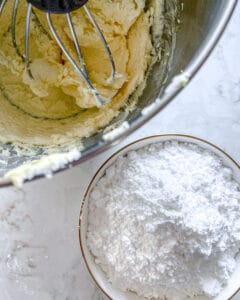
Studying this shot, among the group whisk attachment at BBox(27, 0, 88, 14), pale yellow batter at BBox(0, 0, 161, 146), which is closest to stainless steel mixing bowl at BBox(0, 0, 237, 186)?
pale yellow batter at BBox(0, 0, 161, 146)

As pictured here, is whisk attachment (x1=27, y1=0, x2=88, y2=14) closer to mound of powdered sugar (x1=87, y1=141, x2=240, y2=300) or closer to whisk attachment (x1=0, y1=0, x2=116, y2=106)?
whisk attachment (x1=0, y1=0, x2=116, y2=106)

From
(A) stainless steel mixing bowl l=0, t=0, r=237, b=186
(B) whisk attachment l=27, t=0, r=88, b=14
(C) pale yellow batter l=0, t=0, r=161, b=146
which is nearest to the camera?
(A) stainless steel mixing bowl l=0, t=0, r=237, b=186

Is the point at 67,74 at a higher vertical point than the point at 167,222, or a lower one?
higher

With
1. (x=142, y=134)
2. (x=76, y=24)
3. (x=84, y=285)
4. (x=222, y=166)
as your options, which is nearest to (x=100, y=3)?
(x=76, y=24)

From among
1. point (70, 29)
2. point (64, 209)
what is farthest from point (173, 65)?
point (64, 209)

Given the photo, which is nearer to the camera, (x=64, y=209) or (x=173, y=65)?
(x=173, y=65)

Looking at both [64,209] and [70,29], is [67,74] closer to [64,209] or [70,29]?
[70,29]

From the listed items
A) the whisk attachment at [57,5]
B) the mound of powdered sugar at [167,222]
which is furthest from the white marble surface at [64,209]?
the whisk attachment at [57,5]
